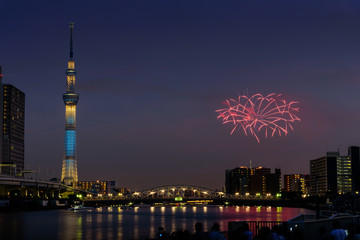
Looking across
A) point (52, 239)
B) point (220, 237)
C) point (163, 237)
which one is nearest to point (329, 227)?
point (163, 237)

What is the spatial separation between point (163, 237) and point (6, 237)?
180ft

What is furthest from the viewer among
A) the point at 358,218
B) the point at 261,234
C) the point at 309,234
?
the point at 358,218

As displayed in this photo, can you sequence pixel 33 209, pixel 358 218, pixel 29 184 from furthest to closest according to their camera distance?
1. pixel 33 209
2. pixel 29 184
3. pixel 358 218

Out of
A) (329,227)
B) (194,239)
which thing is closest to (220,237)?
(194,239)

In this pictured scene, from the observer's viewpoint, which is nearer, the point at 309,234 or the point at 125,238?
the point at 309,234

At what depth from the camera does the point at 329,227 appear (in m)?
27.4

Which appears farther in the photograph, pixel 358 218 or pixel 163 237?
pixel 358 218

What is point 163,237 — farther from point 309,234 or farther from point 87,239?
point 87,239

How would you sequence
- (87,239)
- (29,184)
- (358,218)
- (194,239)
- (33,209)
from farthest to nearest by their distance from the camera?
(33,209) < (29,184) < (87,239) < (358,218) < (194,239)

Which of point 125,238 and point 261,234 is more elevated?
point 261,234

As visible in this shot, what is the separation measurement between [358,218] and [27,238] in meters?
54.2

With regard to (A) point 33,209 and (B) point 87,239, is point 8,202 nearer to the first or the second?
(A) point 33,209

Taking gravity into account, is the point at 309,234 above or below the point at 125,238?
above

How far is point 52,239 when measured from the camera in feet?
242
